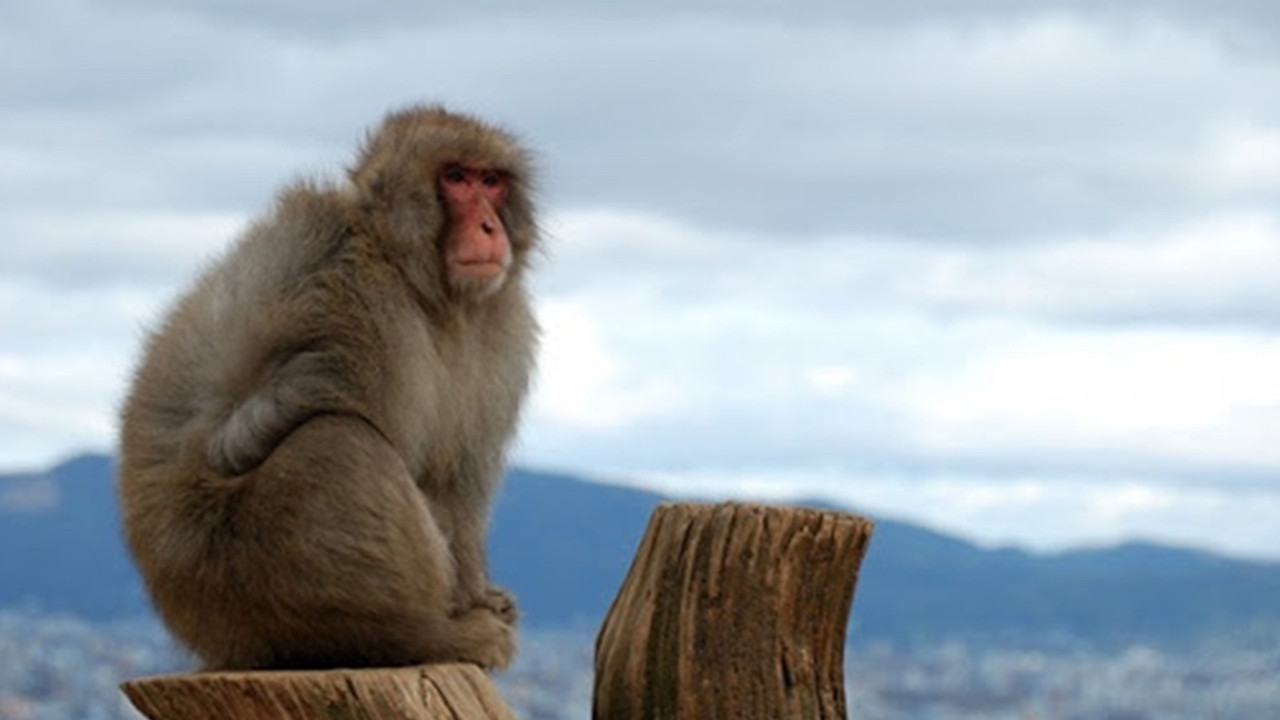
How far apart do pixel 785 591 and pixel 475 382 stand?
4.97 ft

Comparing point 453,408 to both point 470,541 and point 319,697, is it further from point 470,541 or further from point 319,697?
point 319,697

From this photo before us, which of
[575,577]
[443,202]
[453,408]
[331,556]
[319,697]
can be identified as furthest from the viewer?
[575,577]

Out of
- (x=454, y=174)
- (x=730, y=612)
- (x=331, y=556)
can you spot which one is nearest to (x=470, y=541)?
(x=331, y=556)

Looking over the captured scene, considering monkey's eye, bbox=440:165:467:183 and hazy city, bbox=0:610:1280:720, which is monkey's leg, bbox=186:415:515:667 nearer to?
monkey's eye, bbox=440:165:467:183

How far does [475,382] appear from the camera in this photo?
22.2 ft

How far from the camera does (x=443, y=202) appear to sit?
21.5 ft

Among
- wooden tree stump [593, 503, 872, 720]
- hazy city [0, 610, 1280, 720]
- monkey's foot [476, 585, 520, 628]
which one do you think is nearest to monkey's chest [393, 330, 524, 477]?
monkey's foot [476, 585, 520, 628]

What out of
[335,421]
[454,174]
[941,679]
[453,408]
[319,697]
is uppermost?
[941,679]

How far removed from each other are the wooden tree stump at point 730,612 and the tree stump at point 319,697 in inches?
13.8

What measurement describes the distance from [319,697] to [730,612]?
0.93 metres

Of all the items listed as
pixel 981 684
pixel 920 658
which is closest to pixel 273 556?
pixel 981 684

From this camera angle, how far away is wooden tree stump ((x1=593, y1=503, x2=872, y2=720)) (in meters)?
5.51

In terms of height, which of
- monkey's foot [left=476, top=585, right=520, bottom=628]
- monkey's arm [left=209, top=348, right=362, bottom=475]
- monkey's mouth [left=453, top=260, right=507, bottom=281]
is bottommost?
monkey's foot [left=476, top=585, right=520, bottom=628]

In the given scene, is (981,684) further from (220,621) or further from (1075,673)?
(220,621)
